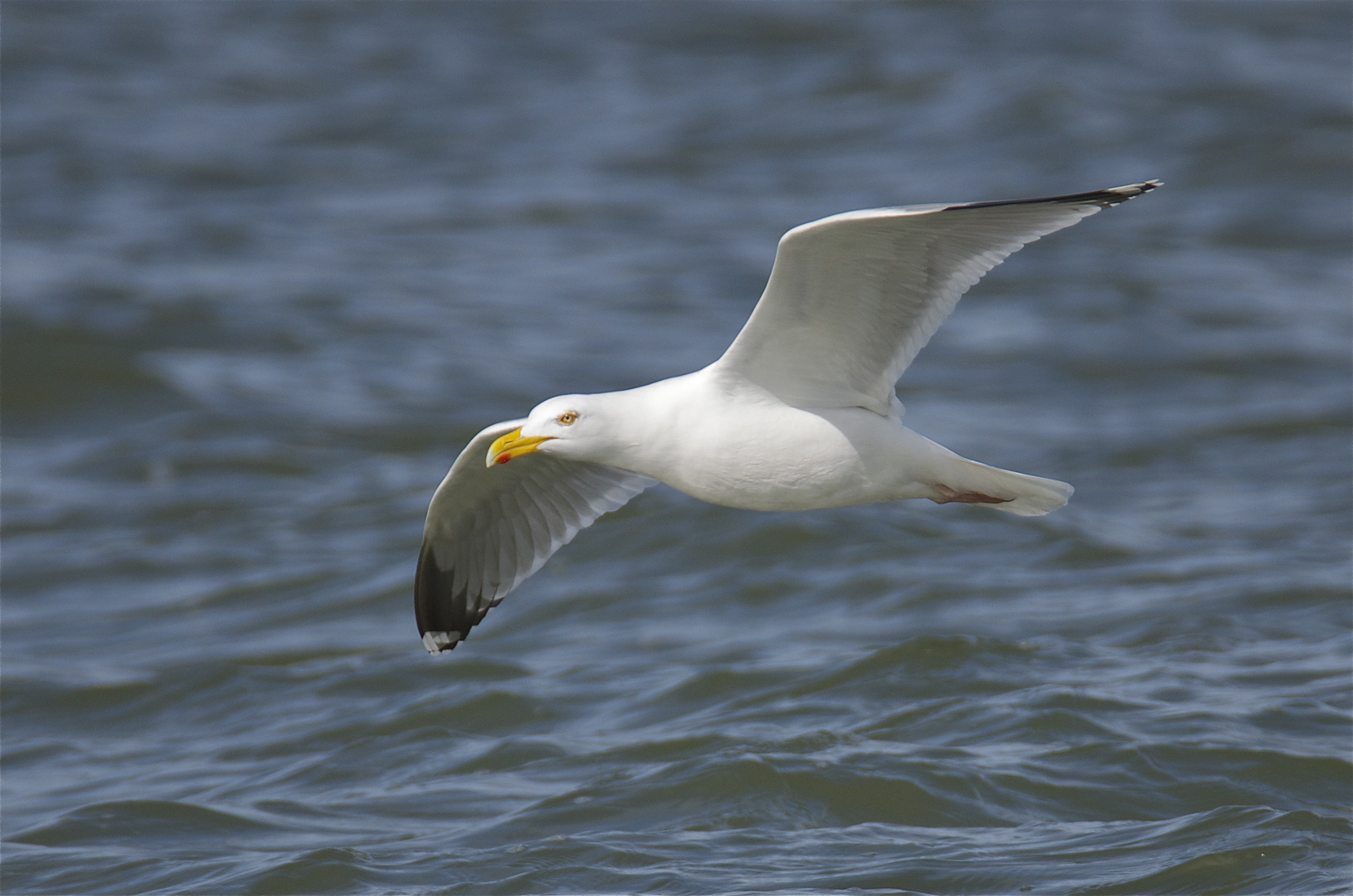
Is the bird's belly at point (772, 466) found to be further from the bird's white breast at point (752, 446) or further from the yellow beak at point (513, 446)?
the yellow beak at point (513, 446)

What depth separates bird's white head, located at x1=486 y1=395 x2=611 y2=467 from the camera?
5.50m

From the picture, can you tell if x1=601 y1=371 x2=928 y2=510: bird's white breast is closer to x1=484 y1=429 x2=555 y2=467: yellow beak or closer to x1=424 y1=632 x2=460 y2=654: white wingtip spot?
x1=484 y1=429 x2=555 y2=467: yellow beak

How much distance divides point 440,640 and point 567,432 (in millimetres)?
1913

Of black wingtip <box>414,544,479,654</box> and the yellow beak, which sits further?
black wingtip <box>414,544,479,654</box>

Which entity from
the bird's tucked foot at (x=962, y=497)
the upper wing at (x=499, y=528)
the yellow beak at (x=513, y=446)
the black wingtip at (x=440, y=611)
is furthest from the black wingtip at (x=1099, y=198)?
the black wingtip at (x=440, y=611)

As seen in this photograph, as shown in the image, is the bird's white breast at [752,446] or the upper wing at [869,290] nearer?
the upper wing at [869,290]

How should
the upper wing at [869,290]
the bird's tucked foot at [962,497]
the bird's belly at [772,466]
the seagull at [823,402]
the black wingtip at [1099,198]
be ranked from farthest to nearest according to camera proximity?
the bird's tucked foot at [962,497] < the bird's belly at [772,466] < the seagull at [823,402] < the upper wing at [869,290] < the black wingtip at [1099,198]

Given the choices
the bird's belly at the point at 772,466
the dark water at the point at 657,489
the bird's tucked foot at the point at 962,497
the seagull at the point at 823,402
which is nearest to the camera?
the seagull at the point at 823,402

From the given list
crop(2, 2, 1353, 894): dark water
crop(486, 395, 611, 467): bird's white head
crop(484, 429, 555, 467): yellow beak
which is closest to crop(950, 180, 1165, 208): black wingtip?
crop(486, 395, 611, 467): bird's white head

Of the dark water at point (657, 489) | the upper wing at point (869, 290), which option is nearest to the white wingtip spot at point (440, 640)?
the dark water at point (657, 489)

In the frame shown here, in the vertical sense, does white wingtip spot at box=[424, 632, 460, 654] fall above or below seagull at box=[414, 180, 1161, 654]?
below

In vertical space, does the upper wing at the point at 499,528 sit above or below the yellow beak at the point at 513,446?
below

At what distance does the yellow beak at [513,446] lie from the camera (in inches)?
219

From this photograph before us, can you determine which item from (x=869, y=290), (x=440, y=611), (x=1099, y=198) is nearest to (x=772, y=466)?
(x=869, y=290)
